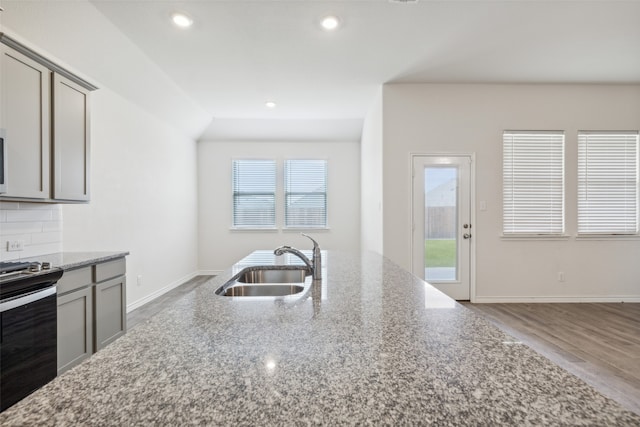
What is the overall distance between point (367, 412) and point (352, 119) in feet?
18.6

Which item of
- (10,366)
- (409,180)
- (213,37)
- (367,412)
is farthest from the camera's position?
(409,180)

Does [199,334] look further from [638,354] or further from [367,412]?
[638,354]

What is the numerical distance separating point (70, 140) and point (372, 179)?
3741 mm

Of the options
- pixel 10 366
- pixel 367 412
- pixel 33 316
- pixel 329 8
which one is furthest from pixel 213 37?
pixel 367 412

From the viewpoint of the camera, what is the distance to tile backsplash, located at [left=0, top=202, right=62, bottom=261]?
2.34m

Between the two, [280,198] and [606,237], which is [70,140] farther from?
[606,237]

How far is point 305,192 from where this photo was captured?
6.32 meters

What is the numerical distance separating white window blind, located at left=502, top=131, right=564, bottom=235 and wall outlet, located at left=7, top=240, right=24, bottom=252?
5.17 metres

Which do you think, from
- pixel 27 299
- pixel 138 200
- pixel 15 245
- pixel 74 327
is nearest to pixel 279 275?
pixel 27 299

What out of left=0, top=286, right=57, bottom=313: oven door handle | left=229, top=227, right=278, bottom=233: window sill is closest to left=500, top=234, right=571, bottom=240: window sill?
left=229, top=227, right=278, bottom=233: window sill

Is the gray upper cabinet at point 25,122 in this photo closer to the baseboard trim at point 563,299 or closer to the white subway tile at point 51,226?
the white subway tile at point 51,226

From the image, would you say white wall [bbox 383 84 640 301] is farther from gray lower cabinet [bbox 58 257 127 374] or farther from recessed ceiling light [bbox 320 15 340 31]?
gray lower cabinet [bbox 58 257 127 374]

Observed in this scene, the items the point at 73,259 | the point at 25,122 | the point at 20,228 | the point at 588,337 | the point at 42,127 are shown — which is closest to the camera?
the point at 25,122

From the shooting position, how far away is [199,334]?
87 centimetres
